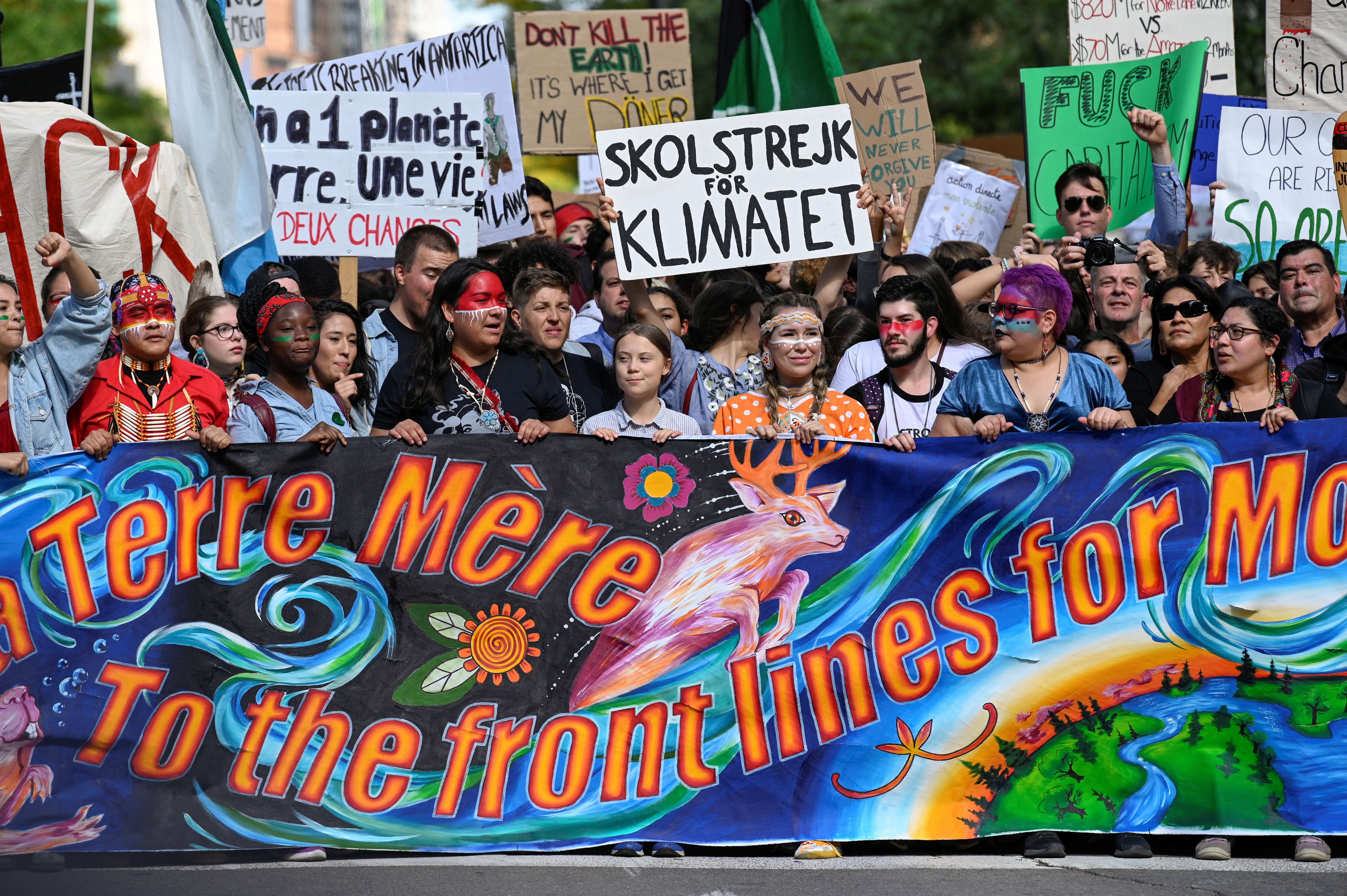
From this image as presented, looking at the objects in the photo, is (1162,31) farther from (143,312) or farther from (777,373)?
(143,312)

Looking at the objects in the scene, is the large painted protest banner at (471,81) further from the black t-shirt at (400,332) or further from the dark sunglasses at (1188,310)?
the dark sunglasses at (1188,310)

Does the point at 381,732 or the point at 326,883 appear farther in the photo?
the point at 381,732

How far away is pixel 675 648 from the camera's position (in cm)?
523

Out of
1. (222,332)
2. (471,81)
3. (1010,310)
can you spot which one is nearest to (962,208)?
(471,81)

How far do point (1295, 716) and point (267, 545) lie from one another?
3.53 metres

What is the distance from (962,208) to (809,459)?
4799 mm

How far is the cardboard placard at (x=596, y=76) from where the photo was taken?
10.4 metres

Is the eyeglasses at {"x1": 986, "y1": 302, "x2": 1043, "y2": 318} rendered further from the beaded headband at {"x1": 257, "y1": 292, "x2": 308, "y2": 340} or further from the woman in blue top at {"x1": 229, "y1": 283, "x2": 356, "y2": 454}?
the beaded headband at {"x1": 257, "y1": 292, "x2": 308, "y2": 340}

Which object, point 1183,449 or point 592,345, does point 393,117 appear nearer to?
point 592,345

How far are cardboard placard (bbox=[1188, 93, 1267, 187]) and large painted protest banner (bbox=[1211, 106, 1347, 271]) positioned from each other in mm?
1305

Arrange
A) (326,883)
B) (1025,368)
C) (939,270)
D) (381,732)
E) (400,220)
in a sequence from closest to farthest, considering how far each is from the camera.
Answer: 1. (326,883)
2. (381,732)
3. (1025,368)
4. (939,270)
5. (400,220)

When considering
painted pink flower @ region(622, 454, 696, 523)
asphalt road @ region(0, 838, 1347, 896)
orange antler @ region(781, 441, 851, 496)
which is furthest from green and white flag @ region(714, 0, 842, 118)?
asphalt road @ region(0, 838, 1347, 896)

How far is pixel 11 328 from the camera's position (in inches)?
215

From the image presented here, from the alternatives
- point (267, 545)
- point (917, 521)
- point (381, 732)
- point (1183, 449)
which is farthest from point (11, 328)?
point (1183, 449)
